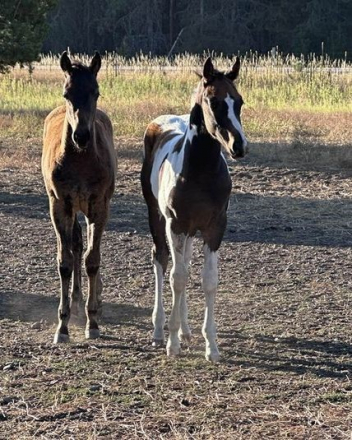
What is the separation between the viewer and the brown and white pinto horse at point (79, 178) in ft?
18.8

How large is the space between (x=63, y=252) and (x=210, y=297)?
3.82ft

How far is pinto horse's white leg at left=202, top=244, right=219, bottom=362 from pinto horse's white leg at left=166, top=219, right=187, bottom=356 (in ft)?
0.48

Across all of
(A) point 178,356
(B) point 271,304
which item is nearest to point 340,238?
(B) point 271,304

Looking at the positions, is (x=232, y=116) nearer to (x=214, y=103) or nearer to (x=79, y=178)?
(x=214, y=103)

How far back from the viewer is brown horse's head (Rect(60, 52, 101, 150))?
5.57 meters

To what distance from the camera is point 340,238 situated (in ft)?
29.2

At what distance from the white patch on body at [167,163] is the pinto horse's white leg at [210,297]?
0.41m

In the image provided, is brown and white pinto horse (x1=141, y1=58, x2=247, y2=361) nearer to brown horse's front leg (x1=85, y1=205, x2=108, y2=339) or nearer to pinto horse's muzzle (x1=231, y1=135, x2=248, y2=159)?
pinto horse's muzzle (x1=231, y1=135, x2=248, y2=159)

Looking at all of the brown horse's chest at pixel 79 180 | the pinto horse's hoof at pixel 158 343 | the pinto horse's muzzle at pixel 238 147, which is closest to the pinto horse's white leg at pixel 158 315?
the pinto horse's hoof at pixel 158 343

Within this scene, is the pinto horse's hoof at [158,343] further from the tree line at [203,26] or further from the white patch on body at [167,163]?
the tree line at [203,26]

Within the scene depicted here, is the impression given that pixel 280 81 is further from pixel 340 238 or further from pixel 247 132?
pixel 340 238

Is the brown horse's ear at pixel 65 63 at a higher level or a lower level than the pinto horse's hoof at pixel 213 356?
higher

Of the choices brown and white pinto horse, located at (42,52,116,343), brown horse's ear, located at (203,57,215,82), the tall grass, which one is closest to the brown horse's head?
brown and white pinto horse, located at (42,52,116,343)

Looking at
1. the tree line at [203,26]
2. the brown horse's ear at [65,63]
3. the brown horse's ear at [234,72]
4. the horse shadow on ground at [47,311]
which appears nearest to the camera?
the brown horse's ear at [234,72]
